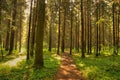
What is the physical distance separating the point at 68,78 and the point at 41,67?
12.3ft

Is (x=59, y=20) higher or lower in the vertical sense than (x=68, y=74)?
higher

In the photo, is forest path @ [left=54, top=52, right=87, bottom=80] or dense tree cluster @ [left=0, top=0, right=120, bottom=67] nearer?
forest path @ [left=54, top=52, right=87, bottom=80]

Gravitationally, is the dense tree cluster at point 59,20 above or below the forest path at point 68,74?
above

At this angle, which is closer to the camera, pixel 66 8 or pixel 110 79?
pixel 110 79

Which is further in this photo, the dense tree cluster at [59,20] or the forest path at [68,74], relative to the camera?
the dense tree cluster at [59,20]

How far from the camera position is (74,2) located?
37.7m

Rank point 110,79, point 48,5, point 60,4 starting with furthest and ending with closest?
point 48,5, point 60,4, point 110,79

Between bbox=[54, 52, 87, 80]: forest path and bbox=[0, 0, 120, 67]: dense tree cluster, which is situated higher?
bbox=[0, 0, 120, 67]: dense tree cluster

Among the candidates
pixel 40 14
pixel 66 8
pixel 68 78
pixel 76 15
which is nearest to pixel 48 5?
pixel 66 8

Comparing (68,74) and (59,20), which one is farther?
(59,20)

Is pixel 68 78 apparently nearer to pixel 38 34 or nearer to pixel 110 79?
pixel 110 79

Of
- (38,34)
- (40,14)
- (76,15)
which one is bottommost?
(38,34)

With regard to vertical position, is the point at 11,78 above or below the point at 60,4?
below

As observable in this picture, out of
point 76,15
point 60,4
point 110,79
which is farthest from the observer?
point 76,15
